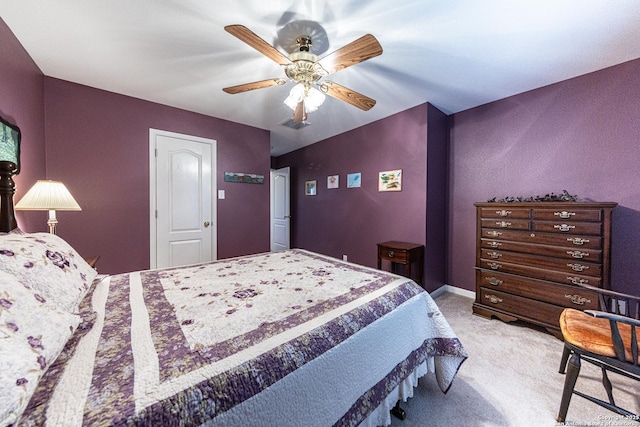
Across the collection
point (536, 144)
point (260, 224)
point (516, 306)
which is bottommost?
point (516, 306)

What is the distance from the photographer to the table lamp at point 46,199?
1707 mm

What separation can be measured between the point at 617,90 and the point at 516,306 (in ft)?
6.95

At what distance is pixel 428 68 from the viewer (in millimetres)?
2139

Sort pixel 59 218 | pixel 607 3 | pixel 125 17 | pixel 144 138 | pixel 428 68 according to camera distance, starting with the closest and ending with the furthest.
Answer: pixel 607 3 < pixel 125 17 < pixel 428 68 < pixel 59 218 < pixel 144 138

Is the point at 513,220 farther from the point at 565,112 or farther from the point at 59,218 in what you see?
the point at 59,218

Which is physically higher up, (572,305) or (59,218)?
(59,218)

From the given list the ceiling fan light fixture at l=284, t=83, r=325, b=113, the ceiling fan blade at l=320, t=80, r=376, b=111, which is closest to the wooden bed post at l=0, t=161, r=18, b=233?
the ceiling fan light fixture at l=284, t=83, r=325, b=113

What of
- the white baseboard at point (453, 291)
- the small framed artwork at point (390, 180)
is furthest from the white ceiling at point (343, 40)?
the white baseboard at point (453, 291)

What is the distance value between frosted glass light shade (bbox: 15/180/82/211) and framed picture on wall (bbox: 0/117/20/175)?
155 mm

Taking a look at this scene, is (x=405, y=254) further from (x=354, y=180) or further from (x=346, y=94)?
(x=346, y=94)

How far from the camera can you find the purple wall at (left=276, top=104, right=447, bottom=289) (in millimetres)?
2982

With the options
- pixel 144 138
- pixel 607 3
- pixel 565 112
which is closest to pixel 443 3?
pixel 607 3

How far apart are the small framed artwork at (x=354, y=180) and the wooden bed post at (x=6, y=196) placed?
3427 millimetres

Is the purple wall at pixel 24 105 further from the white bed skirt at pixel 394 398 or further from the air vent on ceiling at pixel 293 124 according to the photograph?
the white bed skirt at pixel 394 398
